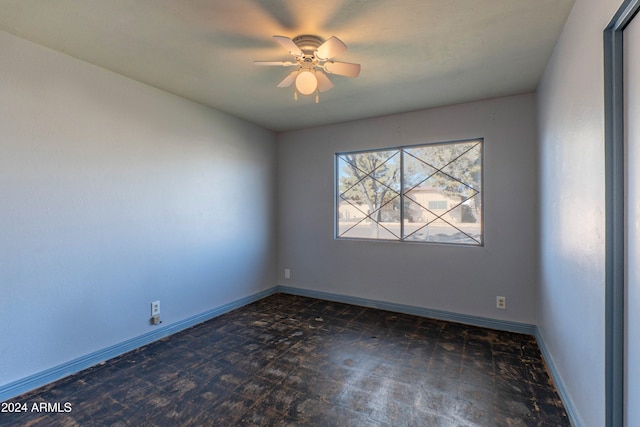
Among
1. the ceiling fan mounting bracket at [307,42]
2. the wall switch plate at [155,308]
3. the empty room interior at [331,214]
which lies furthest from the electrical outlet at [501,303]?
the wall switch plate at [155,308]

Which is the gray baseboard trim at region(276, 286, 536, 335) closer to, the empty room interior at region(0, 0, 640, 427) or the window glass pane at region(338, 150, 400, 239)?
the empty room interior at region(0, 0, 640, 427)

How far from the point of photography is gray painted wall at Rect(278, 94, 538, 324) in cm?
292

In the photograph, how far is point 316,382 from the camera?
2.09m

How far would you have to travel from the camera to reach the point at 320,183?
13.3ft

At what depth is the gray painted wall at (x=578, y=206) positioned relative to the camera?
1.34 metres

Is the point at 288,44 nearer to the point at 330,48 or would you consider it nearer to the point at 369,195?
the point at 330,48

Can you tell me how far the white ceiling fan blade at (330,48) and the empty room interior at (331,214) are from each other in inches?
0.6

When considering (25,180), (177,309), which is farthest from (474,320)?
(25,180)

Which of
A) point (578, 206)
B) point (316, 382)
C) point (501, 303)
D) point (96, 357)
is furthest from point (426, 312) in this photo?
point (96, 357)

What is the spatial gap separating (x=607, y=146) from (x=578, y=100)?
51cm

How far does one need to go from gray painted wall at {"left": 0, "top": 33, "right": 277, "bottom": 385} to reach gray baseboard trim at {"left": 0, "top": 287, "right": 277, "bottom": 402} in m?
0.05

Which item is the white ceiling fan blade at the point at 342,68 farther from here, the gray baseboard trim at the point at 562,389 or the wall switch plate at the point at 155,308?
the wall switch plate at the point at 155,308

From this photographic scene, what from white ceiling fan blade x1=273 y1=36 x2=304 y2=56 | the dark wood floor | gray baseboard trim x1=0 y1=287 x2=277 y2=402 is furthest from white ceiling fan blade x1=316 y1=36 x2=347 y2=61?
gray baseboard trim x1=0 y1=287 x2=277 y2=402

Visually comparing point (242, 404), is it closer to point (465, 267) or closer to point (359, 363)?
point (359, 363)
